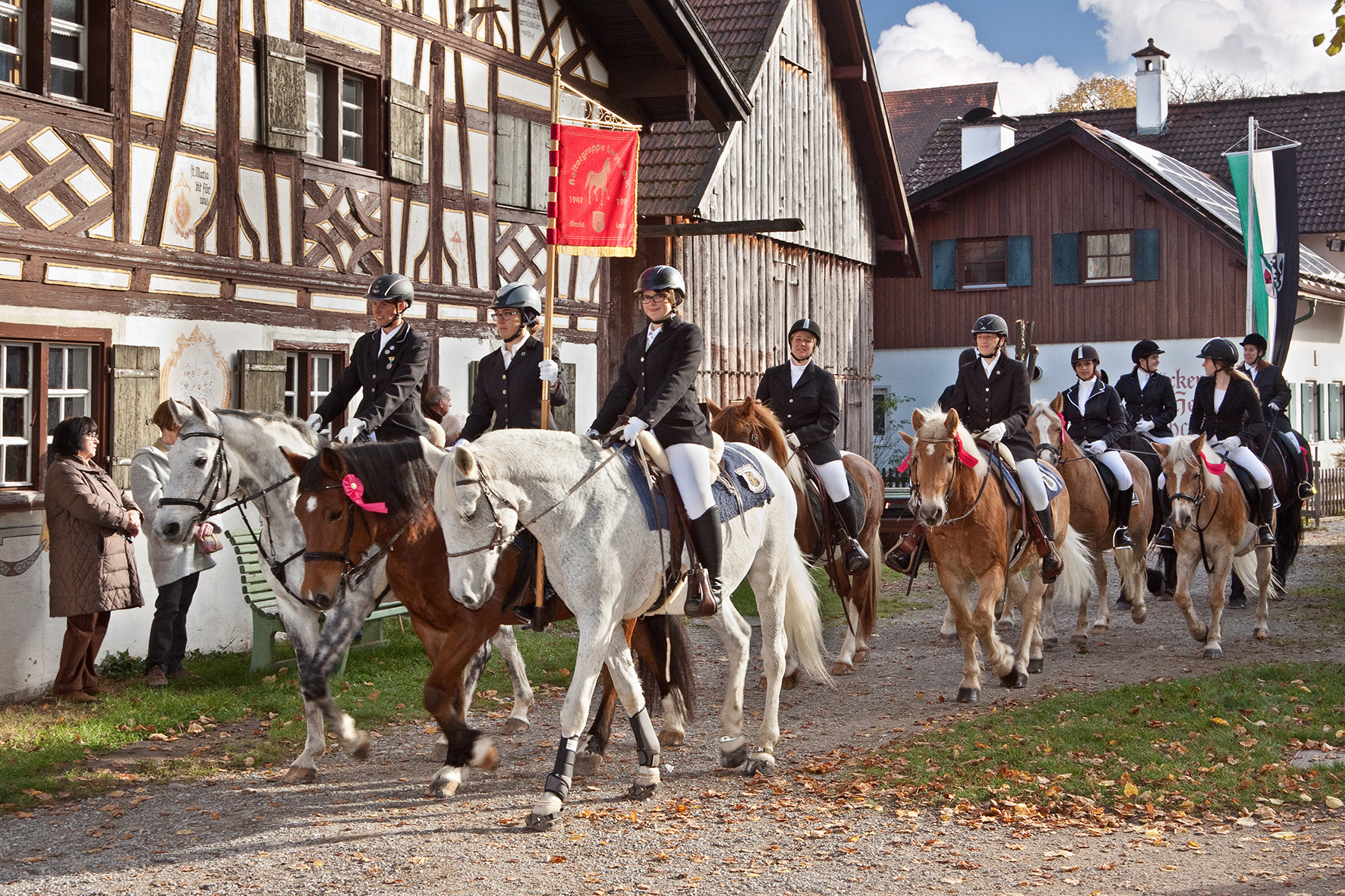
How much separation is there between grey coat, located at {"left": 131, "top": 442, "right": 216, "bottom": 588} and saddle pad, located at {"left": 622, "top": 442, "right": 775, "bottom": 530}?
455cm

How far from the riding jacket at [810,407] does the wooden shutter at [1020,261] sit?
72.8ft

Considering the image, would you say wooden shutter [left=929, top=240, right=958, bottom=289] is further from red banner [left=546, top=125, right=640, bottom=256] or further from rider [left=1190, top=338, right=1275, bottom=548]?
red banner [left=546, top=125, right=640, bottom=256]

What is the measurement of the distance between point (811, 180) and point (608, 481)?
1805cm

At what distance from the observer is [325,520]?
7047mm

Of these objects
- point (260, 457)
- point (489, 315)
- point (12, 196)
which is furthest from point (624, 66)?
point (260, 457)

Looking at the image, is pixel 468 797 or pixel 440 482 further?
pixel 468 797

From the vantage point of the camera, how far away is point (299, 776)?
297 inches

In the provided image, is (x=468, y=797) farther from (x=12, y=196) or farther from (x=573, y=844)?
(x=12, y=196)

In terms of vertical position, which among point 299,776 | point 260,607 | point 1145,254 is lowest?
point 299,776

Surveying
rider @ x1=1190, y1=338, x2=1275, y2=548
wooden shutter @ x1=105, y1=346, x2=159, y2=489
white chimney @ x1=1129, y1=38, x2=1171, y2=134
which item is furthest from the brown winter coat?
white chimney @ x1=1129, y1=38, x2=1171, y2=134

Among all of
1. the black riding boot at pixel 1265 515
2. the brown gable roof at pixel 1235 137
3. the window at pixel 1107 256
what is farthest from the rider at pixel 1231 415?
the brown gable roof at pixel 1235 137

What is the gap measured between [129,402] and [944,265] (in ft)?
81.0

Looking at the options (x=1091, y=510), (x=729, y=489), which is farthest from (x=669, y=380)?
(x=1091, y=510)

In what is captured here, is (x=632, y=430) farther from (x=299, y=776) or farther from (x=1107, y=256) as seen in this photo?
(x=1107, y=256)
